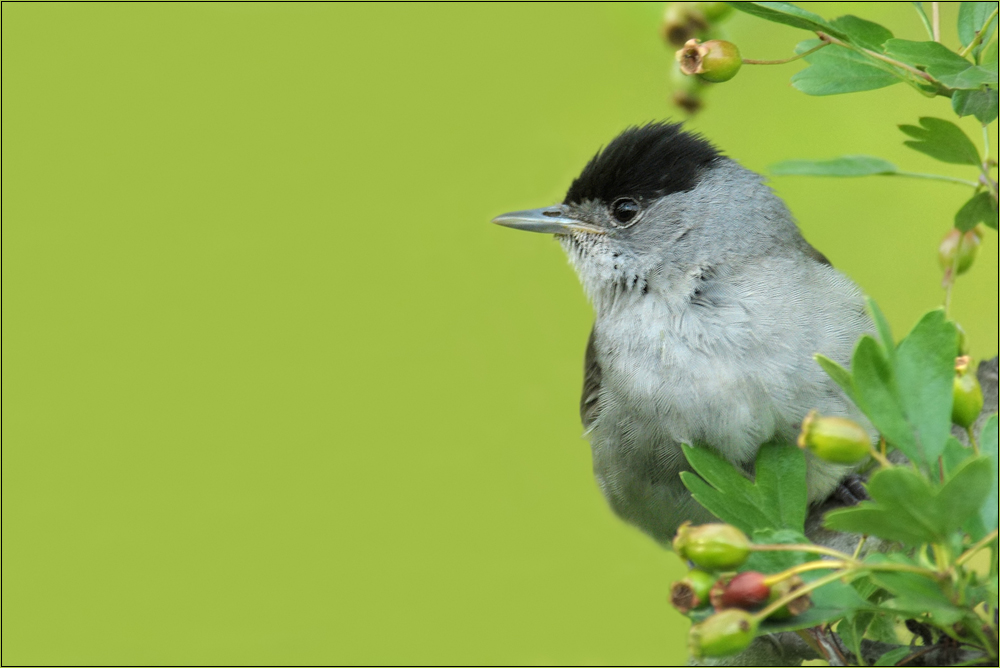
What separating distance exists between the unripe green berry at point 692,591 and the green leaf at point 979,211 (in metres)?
1.54

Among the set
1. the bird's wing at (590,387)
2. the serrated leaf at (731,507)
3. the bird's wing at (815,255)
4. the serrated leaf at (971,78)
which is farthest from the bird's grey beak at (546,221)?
the serrated leaf at (731,507)

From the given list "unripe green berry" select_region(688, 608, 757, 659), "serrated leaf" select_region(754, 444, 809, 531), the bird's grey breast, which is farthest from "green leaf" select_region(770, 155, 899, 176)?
"unripe green berry" select_region(688, 608, 757, 659)

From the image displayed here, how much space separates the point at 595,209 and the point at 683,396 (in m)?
1.20

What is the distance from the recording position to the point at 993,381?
10.1 feet

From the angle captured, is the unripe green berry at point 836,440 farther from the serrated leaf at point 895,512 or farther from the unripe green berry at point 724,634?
the unripe green berry at point 724,634

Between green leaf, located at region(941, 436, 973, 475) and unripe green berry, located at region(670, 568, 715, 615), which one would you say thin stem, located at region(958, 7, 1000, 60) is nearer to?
green leaf, located at region(941, 436, 973, 475)

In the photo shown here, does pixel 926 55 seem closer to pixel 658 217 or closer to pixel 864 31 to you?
pixel 864 31

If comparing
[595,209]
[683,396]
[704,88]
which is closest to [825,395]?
[683,396]

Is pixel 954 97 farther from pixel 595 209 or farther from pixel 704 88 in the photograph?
pixel 595 209

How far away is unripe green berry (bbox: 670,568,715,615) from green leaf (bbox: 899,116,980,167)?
1.46 m

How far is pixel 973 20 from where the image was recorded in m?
2.29

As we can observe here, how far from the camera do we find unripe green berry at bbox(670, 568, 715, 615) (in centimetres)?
170

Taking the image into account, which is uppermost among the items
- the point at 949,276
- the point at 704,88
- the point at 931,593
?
the point at 704,88

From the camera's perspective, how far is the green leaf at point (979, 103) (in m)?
2.21
